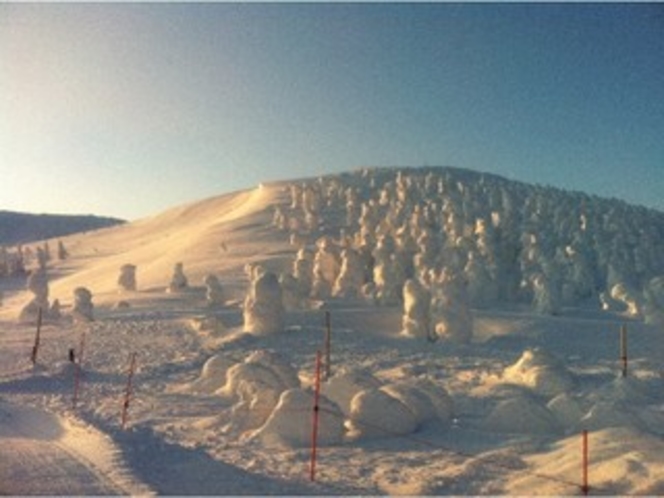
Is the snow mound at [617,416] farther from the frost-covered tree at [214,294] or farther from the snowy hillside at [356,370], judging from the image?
the frost-covered tree at [214,294]

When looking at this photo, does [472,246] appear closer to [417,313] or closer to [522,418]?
[417,313]

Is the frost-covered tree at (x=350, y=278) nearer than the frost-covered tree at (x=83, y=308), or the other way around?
the frost-covered tree at (x=83, y=308)

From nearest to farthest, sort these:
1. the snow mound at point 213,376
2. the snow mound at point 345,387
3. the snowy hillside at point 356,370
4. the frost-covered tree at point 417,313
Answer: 1. the snowy hillside at point 356,370
2. the snow mound at point 345,387
3. the snow mound at point 213,376
4. the frost-covered tree at point 417,313

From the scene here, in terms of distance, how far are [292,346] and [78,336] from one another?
8873 mm

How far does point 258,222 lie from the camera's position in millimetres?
75562

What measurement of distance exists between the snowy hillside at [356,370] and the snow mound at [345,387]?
7 cm

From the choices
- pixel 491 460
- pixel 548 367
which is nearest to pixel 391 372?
pixel 548 367

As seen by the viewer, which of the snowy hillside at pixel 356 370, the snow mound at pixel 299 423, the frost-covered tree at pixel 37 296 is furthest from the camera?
the frost-covered tree at pixel 37 296

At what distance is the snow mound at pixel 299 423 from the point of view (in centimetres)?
1521

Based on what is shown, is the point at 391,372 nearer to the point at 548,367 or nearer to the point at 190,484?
the point at 548,367

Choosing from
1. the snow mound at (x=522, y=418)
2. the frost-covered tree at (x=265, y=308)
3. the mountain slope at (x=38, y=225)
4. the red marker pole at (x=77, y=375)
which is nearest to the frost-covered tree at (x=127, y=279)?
the frost-covered tree at (x=265, y=308)

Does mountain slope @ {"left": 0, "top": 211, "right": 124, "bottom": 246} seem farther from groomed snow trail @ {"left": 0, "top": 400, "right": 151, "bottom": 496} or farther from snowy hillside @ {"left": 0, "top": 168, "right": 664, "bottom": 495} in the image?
groomed snow trail @ {"left": 0, "top": 400, "right": 151, "bottom": 496}

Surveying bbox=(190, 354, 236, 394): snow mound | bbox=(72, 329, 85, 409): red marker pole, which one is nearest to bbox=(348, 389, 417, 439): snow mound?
bbox=(190, 354, 236, 394): snow mound

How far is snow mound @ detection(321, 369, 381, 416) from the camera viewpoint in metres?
17.4
